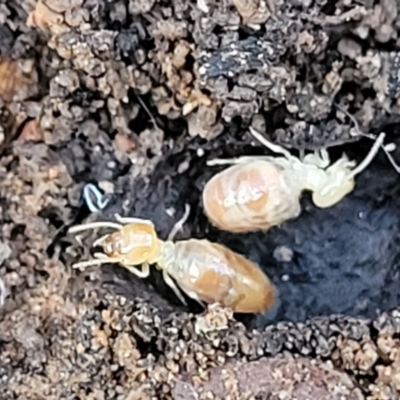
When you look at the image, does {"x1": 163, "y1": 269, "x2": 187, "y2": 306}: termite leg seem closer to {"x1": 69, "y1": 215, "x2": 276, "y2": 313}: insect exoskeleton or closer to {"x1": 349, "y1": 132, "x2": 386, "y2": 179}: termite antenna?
{"x1": 69, "y1": 215, "x2": 276, "y2": 313}: insect exoskeleton

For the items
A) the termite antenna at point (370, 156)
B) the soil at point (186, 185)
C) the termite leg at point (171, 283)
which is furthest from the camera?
the termite leg at point (171, 283)

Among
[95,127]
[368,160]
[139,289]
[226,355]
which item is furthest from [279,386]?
[95,127]

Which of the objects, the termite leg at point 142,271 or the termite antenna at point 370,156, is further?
the termite leg at point 142,271

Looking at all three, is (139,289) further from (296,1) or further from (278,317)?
(296,1)

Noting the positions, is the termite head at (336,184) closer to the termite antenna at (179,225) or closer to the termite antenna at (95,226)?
the termite antenna at (179,225)

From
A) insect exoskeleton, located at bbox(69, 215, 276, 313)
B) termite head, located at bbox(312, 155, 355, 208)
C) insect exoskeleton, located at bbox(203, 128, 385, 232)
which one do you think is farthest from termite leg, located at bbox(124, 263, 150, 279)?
termite head, located at bbox(312, 155, 355, 208)

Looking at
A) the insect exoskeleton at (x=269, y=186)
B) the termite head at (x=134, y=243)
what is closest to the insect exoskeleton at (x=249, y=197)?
Answer: the insect exoskeleton at (x=269, y=186)

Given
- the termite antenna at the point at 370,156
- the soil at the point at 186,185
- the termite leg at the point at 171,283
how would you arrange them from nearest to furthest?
the soil at the point at 186,185
the termite antenna at the point at 370,156
the termite leg at the point at 171,283

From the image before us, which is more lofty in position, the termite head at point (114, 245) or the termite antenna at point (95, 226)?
the termite antenna at point (95, 226)
